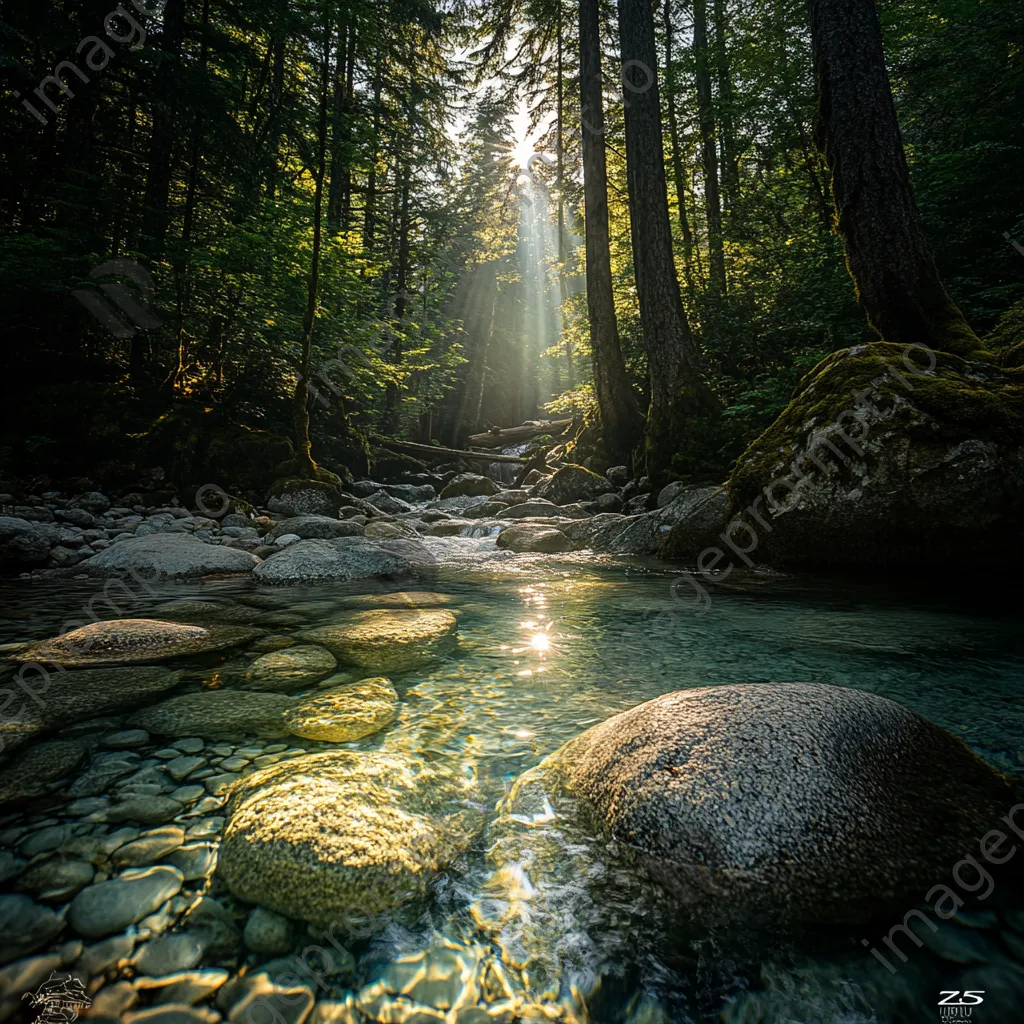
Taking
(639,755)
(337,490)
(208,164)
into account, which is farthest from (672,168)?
(639,755)

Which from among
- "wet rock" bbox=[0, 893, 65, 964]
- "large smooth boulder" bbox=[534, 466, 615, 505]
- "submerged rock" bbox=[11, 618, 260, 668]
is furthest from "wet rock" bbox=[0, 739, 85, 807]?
"large smooth boulder" bbox=[534, 466, 615, 505]

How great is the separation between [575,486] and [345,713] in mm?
8876

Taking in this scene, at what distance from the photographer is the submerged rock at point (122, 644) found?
2795 millimetres

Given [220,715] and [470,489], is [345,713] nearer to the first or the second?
[220,715]

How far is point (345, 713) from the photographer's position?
2.26 metres

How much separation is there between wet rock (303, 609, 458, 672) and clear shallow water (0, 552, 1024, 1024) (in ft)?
0.53

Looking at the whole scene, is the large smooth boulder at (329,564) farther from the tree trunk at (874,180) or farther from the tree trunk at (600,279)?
the tree trunk at (600,279)

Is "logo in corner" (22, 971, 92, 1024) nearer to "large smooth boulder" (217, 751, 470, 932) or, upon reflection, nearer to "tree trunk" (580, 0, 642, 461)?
"large smooth boulder" (217, 751, 470, 932)

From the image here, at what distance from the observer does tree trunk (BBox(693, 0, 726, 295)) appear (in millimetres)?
12211

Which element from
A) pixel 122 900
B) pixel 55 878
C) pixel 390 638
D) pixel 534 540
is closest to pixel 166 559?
pixel 390 638

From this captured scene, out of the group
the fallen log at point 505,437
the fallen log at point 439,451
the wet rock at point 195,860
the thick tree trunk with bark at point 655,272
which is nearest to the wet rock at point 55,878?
the wet rock at point 195,860

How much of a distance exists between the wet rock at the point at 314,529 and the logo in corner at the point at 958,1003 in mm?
7068

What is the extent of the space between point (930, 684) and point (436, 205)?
2170 cm

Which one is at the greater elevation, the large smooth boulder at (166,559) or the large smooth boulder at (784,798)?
the large smooth boulder at (166,559)
